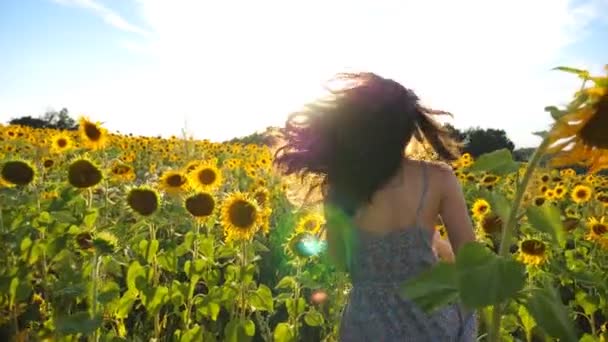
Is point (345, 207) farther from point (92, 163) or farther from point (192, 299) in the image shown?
point (92, 163)

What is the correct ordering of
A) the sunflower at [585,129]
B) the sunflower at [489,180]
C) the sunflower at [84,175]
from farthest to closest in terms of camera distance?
the sunflower at [489,180] → the sunflower at [84,175] → the sunflower at [585,129]

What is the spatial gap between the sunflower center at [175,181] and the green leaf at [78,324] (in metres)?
1.40

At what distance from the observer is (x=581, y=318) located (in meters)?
4.82

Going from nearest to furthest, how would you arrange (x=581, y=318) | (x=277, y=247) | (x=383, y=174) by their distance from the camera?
1. (x=383, y=174)
2. (x=581, y=318)
3. (x=277, y=247)

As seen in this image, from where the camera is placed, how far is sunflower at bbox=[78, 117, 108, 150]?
196 inches

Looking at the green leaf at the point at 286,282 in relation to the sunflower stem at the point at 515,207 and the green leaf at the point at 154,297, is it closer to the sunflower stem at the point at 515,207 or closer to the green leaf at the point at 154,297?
the green leaf at the point at 154,297

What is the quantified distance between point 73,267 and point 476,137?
1362 centimetres

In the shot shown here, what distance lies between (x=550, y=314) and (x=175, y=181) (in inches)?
116

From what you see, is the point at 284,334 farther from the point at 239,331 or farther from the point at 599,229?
the point at 599,229

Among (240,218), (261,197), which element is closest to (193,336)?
(240,218)

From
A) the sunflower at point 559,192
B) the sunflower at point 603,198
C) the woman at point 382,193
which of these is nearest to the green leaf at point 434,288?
the woman at point 382,193

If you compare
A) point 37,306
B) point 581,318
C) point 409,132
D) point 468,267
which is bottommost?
point 581,318

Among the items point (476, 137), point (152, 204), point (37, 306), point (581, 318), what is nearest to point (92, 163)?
point (152, 204)

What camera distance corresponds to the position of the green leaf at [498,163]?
1344 mm
